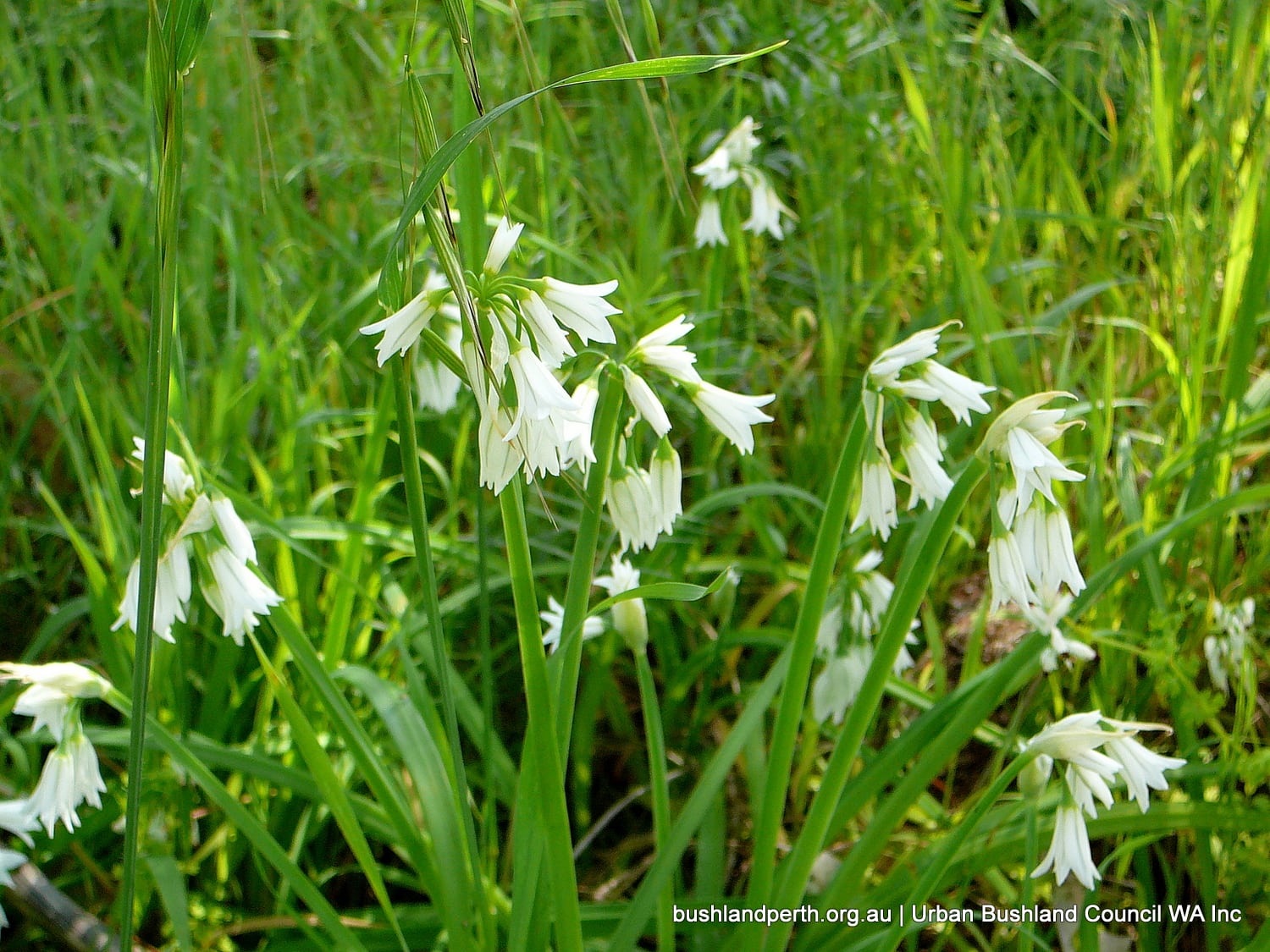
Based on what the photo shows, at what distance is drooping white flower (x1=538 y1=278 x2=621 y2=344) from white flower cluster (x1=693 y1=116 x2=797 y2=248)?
1.25 m

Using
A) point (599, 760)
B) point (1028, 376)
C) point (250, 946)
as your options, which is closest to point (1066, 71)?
point (1028, 376)

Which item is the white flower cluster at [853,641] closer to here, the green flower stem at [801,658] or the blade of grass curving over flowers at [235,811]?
the green flower stem at [801,658]

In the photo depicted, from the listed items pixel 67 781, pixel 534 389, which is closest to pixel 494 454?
pixel 534 389

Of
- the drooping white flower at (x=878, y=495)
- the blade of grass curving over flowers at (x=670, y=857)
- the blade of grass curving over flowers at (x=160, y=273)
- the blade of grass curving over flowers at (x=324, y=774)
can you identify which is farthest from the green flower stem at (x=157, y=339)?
the drooping white flower at (x=878, y=495)

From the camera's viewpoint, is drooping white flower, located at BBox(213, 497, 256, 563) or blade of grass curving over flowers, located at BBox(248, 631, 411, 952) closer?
drooping white flower, located at BBox(213, 497, 256, 563)

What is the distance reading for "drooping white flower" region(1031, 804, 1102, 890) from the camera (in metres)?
1.19

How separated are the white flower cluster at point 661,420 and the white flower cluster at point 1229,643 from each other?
975 mm

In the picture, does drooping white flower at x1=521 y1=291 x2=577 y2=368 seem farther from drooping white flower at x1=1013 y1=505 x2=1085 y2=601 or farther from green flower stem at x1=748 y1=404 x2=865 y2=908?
drooping white flower at x1=1013 y1=505 x2=1085 y2=601

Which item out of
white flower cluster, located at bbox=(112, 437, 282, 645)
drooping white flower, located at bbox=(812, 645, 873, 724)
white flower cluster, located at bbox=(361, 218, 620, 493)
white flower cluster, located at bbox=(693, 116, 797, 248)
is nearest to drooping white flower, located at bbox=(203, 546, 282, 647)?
white flower cluster, located at bbox=(112, 437, 282, 645)

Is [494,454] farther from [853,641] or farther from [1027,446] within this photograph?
[853,641]

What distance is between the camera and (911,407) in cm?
112

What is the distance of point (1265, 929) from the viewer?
1.14 m

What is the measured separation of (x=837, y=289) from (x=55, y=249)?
225cm

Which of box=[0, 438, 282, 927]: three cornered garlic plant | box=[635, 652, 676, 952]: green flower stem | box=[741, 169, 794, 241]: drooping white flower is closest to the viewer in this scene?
box=[0, 438, 282, 927]: three cornered garlic plant
